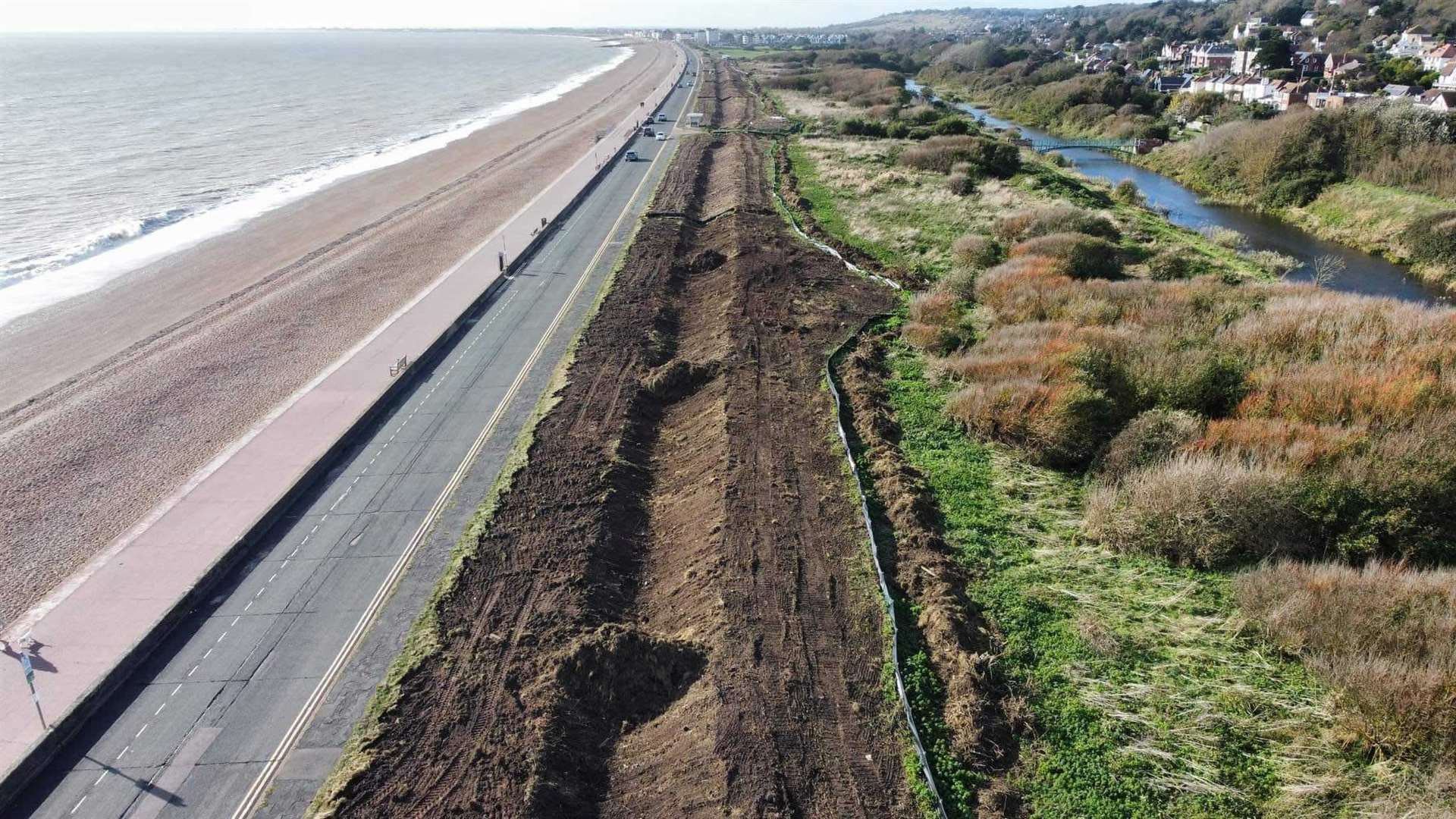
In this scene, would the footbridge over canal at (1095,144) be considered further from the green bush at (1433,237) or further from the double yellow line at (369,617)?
the double yellow line at (369,617)

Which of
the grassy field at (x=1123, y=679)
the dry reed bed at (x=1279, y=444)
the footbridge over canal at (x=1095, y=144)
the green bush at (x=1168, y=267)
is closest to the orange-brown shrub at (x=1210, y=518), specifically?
the dry reed bed at (x=1279, y=444)

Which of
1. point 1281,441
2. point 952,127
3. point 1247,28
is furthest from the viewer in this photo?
point 1247,28

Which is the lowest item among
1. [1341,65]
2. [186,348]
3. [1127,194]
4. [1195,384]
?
[186,348]

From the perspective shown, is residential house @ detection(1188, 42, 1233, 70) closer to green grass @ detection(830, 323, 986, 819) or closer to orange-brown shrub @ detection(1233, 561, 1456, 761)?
orange-brown shrub @ detection(1233, 561, 1456, 761)

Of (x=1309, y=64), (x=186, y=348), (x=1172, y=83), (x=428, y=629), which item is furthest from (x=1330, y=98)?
(x=428, y=629)

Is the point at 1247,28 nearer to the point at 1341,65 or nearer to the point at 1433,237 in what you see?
the point at 1341,65

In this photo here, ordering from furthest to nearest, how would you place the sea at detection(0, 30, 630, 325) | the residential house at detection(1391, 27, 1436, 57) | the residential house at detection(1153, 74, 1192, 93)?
the residential house at detection(1391, 27, 1436, 57) → the residential house at detection(1153, 74, 1192, 93) → the sea at detection(0, 30, 630, 325)

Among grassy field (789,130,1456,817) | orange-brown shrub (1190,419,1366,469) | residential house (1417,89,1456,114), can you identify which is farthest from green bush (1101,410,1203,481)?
residential house (1417,89,1456,114)
